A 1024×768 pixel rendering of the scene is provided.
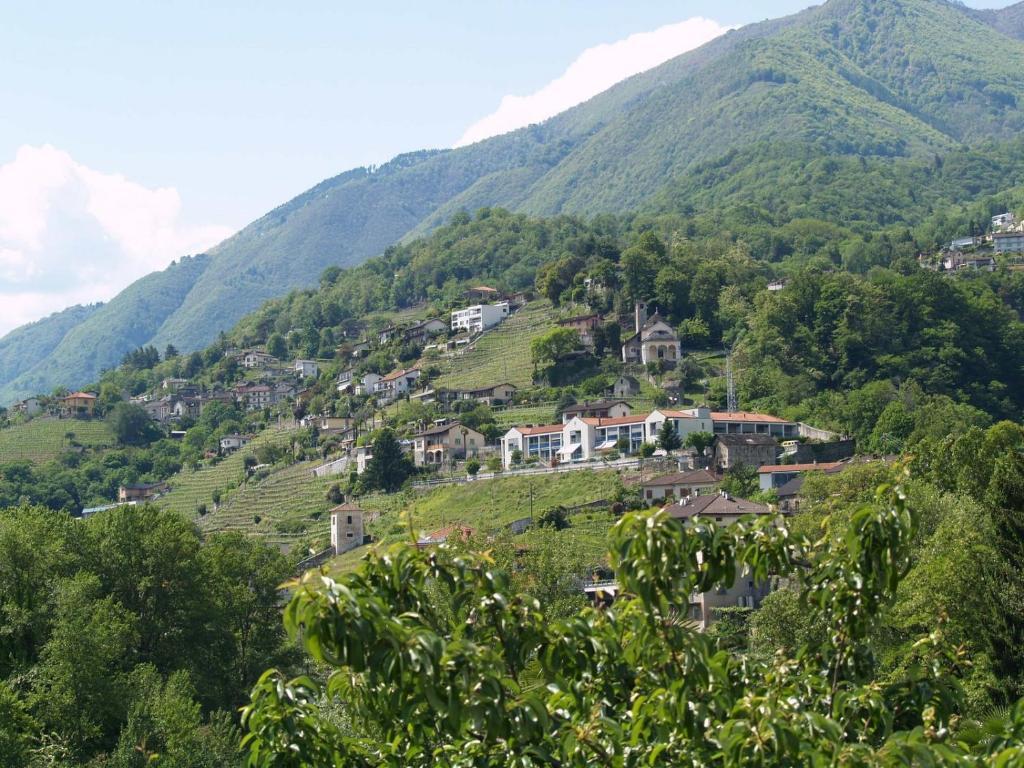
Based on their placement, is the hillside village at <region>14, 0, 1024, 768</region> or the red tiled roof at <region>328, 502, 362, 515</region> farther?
the red tiled roof at <region>328, 502, 362, 515</region>

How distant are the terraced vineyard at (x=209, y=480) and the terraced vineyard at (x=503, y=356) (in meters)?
14.7

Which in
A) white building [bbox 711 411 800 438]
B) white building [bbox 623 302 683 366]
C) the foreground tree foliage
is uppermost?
the foreground tree foliage

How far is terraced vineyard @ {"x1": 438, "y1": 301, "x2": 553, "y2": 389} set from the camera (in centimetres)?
10412

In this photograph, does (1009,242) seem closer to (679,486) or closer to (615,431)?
(615,431)

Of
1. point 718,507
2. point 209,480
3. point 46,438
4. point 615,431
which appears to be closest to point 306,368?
point 46,438

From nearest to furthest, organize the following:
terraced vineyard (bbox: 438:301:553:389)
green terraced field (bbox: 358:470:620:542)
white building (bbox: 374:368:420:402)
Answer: green terraced field (bbox: 358:470:620:542), terraced vineyard (bbox: 438:301:553:389), white building (bbox: 374:368:420:402)

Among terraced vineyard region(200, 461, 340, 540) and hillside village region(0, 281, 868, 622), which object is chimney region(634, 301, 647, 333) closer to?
hillside village region(0, 281, 868, 622)

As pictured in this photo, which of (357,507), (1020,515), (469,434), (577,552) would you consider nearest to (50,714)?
(1020,515)

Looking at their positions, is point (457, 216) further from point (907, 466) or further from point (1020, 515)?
point (907, 466)

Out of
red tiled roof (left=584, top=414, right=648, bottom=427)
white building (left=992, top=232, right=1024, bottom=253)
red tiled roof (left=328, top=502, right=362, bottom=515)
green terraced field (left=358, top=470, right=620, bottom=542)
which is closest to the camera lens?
green terraced field (left=358, top=470, right=620, bottom=542)

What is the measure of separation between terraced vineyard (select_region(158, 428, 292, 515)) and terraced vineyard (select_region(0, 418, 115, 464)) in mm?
12651

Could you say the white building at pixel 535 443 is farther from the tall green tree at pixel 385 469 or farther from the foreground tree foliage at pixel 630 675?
the foreground tree foliage at pixel 630 675

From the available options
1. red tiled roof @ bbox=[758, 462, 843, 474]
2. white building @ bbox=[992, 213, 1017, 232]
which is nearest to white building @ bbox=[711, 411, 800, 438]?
red tiled roof @ bbox=[758, 462, 843, 474]

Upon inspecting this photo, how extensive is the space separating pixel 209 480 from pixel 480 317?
27.8 metres
